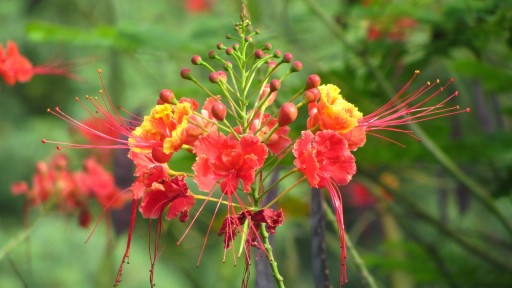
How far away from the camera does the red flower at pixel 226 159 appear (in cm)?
98

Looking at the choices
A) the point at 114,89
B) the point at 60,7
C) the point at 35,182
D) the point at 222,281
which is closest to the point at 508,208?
the point at 222,281

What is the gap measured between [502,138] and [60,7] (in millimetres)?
3148

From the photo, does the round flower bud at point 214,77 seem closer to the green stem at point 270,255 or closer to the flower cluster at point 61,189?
Result: the green stem at point 270,255

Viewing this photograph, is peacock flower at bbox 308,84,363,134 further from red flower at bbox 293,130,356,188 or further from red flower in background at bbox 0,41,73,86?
red flower in background at bbox 0,41,73,86

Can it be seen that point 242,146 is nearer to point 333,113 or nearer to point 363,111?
point 333,113

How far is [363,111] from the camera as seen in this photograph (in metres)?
1.78

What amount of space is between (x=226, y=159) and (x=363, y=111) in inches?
32.5

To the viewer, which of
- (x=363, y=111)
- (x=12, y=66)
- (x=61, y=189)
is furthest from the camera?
(x=61, y=189)

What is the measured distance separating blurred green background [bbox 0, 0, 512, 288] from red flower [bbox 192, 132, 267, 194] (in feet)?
1.21

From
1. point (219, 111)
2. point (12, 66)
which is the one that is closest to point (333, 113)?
point (219, 111)

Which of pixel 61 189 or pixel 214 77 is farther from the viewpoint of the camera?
pixel 61 189

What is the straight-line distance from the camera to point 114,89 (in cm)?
256

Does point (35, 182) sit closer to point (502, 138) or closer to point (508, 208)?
point (502, 138)

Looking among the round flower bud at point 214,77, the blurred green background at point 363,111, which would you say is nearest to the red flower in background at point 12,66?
the blurred green background at point 363,111
